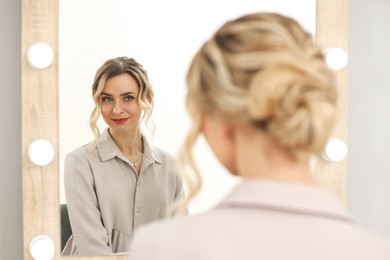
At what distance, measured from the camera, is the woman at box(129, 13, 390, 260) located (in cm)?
68

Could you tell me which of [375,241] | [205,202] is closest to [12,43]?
[205,202]

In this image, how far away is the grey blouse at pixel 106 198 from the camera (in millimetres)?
1471

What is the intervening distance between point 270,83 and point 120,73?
2.74ft

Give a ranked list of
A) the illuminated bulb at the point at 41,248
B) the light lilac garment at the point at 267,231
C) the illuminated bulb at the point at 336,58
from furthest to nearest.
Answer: the illuminated bulb at the point at 336,58, the illuminated bulb at the point at 41,248, the light lilac garment at the point at 267,231

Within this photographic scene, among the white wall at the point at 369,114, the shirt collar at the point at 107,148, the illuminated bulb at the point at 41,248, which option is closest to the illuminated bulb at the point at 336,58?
the white wall at the point at 369,114

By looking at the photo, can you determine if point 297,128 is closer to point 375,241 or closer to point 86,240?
point 375,241

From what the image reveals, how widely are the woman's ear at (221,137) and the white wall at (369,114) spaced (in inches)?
38.0

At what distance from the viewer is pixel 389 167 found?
165 centimetres

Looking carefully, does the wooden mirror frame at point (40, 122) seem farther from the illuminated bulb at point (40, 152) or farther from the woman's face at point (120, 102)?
the woman's face at point (120, 102)

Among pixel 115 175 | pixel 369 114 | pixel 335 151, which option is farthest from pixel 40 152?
pixel 369 114

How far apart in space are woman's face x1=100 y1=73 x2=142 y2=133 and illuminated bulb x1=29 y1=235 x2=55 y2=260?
0.93 feet

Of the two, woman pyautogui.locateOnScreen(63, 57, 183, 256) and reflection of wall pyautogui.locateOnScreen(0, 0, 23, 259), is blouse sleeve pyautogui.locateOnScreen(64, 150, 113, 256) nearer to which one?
woman pyautogui.locateOnScreen(63, 57, 183, 256)

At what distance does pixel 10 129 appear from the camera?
1.50 meters

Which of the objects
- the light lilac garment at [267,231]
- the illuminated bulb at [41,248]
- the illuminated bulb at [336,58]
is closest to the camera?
the light lilac garment at [267,231]
